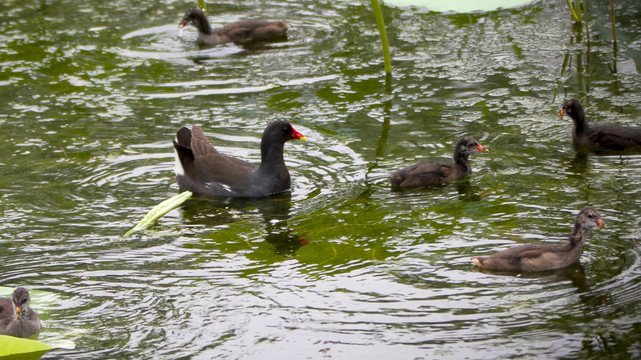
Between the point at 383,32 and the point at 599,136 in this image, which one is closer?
the point at 599,136

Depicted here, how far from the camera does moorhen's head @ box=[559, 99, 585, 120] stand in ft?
33.0

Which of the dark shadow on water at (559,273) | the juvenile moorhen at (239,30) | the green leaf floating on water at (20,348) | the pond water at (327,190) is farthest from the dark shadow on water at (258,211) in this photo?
the juvenile moorhen at (239,30)

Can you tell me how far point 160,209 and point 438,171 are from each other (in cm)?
259

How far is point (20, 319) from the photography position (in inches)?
261

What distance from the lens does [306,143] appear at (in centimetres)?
1092

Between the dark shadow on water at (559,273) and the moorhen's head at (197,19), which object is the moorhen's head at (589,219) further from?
the moorhen's head at (197,19)

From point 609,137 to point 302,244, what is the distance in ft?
11.5

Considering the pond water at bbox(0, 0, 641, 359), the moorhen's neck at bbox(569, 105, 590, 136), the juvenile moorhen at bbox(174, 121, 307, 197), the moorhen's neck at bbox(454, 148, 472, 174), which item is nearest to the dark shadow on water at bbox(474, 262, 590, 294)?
the pond water at bbox(0, 0, 641, 359)

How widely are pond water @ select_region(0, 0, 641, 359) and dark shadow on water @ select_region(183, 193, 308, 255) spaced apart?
0.10ft

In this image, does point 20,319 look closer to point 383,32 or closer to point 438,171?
Answer: point 438,171

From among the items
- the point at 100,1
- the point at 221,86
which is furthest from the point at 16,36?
the point at 221,86

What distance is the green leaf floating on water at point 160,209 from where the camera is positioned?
28.0 ft

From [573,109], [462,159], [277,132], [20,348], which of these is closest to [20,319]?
[20,348]

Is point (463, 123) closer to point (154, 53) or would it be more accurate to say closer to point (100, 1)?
point (154, 53)
